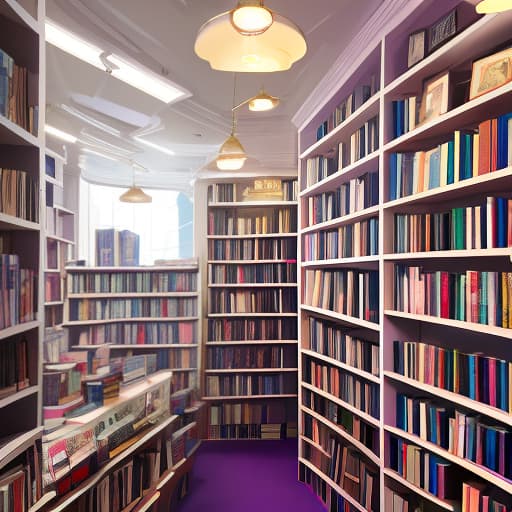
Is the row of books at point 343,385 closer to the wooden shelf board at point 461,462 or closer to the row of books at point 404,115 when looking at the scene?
the wooden shelf board at point 461,462

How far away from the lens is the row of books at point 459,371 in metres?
1.73

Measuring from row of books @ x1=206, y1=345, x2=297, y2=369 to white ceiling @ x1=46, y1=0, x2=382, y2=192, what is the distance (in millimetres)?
2047

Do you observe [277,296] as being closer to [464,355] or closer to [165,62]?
[165,62]

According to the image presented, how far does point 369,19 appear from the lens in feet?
8.18

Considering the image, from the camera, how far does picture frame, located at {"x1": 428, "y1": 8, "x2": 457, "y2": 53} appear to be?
1941 millimetres

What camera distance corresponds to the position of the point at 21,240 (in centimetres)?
174

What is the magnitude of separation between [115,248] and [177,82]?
252 cm

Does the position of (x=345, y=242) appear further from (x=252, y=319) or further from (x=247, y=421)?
(x=247, y=421)

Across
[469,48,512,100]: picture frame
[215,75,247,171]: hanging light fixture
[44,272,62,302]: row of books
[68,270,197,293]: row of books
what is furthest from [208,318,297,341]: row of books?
[469,48,512,100]: picture frame

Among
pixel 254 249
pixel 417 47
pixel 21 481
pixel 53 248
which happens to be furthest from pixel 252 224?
pixel 21 481

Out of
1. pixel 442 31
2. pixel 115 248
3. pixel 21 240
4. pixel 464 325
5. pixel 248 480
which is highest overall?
pixel 442 31

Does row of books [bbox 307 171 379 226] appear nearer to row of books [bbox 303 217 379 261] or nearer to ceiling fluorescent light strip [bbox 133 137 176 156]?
row of books [bbox 303 217 379 261]

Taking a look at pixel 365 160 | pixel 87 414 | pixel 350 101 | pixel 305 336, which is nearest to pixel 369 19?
pixel 350 101

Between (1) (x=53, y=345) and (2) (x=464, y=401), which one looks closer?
(2) (x=464, y=401)
